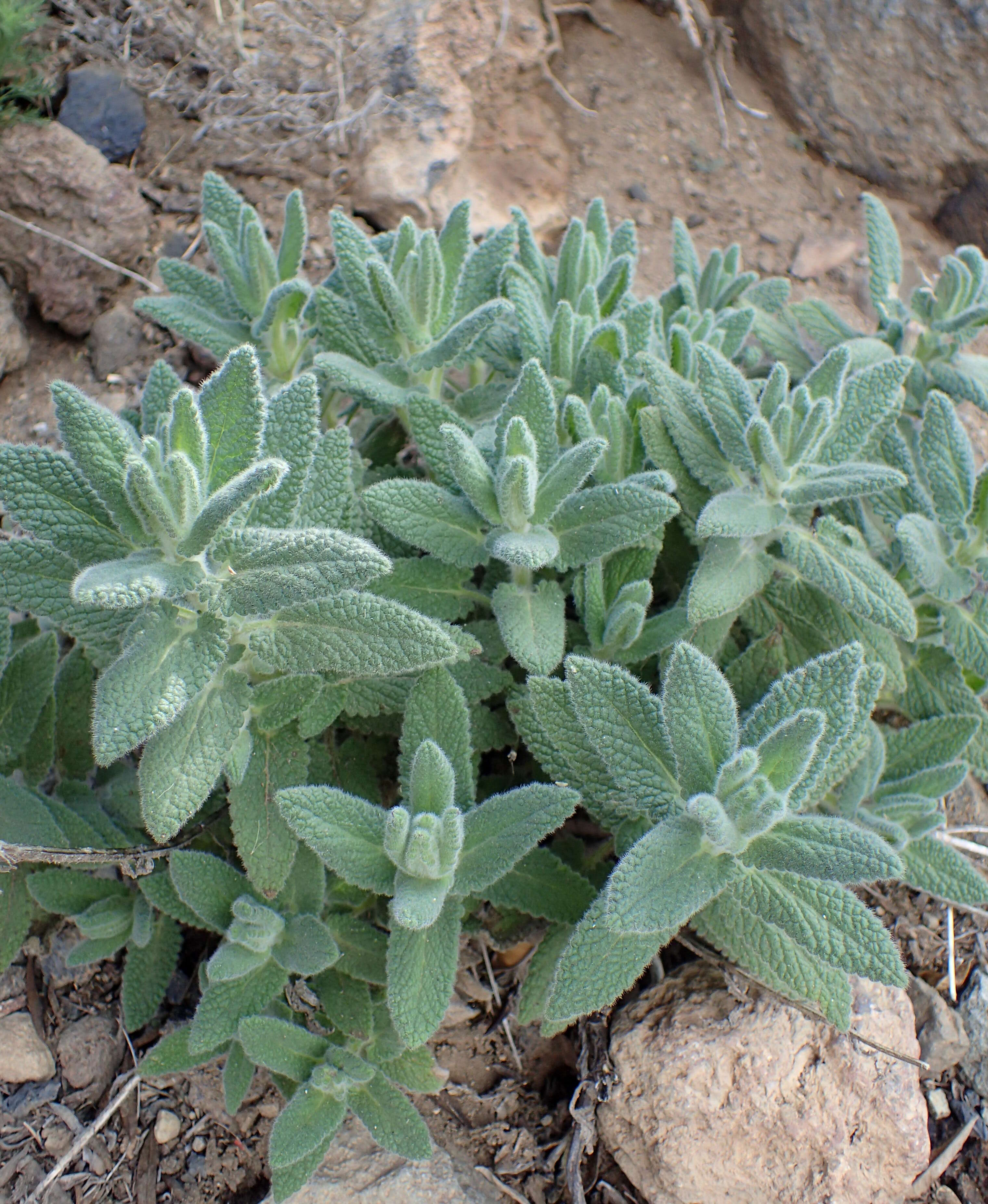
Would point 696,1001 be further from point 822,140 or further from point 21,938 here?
point 822,140

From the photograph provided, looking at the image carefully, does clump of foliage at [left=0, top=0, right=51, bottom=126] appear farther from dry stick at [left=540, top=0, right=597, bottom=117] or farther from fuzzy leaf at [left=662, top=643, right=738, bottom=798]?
fuzzy leaf at [left=662, top=643, right=738, bottom=798]

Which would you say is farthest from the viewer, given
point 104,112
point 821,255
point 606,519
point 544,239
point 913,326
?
point 821,255

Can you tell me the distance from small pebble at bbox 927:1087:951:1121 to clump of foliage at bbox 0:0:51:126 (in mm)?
5134

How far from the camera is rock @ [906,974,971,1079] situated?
9.75 ft

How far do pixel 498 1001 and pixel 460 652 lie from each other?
1.28m

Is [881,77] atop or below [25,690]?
atop

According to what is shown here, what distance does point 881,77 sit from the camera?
17.5 feet

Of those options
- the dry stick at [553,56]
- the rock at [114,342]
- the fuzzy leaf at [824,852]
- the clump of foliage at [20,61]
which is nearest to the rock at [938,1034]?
the fuzzy leaf at [824,852]

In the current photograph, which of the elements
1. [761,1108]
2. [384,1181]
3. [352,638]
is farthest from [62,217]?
[761,1108]

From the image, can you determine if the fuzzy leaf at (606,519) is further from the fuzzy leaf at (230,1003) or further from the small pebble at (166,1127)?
the small pebble at (166,1127)

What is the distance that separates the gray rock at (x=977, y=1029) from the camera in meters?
2.97

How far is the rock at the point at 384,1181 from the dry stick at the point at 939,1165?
83cm

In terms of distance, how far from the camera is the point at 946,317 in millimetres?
3791

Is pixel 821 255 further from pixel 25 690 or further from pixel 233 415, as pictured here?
pixel 25 690
